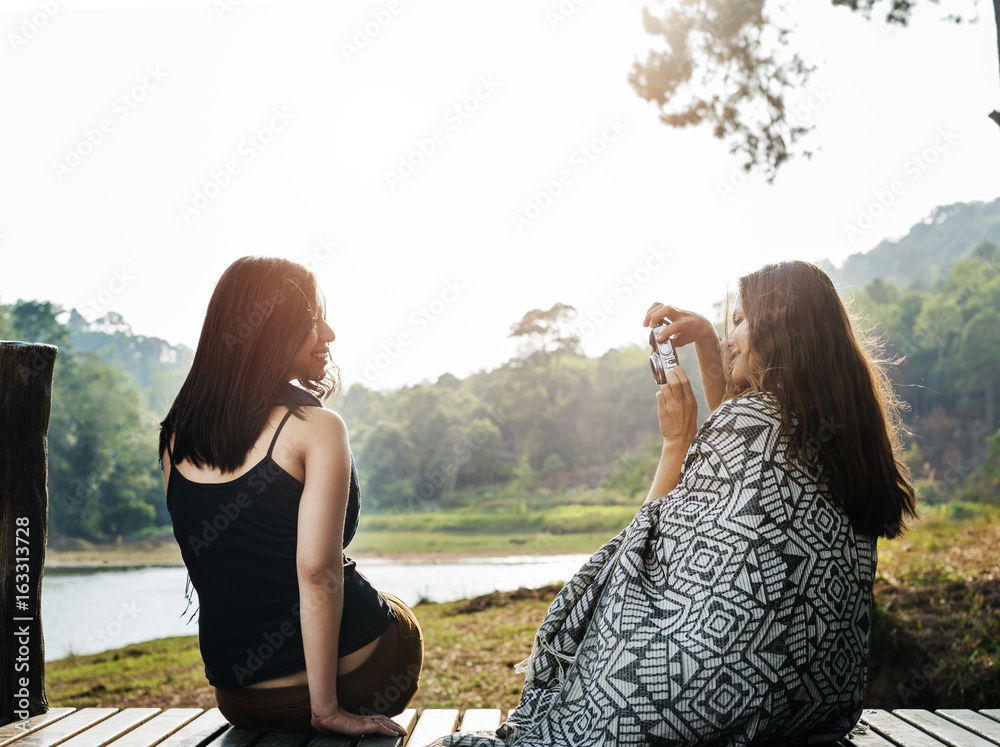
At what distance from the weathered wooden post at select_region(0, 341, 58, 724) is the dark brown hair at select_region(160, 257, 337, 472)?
0.70 metres

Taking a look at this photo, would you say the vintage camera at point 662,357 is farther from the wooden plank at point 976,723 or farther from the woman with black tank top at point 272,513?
the wooden plank at point 976,723

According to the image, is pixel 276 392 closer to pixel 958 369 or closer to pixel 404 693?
pixel 404 693

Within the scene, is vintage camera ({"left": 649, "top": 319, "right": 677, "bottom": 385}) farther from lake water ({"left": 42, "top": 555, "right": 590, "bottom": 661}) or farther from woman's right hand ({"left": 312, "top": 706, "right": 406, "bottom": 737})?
lake water ({"left": 42, "top": 555, "right": 590, "bottom": 661})

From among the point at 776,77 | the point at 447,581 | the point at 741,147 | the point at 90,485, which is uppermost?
the point at 776,77

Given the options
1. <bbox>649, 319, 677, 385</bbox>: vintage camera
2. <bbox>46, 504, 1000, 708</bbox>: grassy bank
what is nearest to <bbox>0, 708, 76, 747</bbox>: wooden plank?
<bbox>649, 319, 677, 385</bbox>: vintage camera

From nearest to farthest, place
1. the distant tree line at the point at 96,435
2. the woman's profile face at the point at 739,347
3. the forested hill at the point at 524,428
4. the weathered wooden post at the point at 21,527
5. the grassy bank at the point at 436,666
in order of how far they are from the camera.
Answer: the woman's profile face at the point at 739,347, the weathered wooden post at the point at 21,527, the grassy bank at the point at 436,666, the forested hill at the point at 524,428, the distant tree line at the point at 96,435

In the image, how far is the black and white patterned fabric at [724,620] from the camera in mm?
1258

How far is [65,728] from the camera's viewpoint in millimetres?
1695

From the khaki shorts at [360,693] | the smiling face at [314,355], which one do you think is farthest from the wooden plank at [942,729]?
the smiling face at [314,355]

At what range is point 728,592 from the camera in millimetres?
1278

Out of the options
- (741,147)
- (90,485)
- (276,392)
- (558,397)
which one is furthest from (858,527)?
(90,485)

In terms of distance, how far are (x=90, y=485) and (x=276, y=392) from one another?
817 inches

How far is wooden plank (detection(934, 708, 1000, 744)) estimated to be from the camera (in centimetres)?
163

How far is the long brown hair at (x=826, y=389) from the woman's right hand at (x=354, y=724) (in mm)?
906
